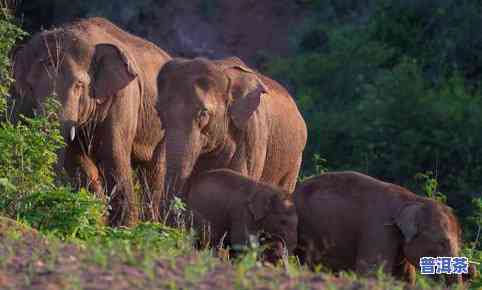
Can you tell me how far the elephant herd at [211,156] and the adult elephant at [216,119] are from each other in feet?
0.04

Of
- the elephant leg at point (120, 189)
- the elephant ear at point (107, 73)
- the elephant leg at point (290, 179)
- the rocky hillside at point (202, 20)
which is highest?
the elephant ear at point (107, 73)

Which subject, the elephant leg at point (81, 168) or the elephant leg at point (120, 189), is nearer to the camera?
the elephant leg at point (120, 189)

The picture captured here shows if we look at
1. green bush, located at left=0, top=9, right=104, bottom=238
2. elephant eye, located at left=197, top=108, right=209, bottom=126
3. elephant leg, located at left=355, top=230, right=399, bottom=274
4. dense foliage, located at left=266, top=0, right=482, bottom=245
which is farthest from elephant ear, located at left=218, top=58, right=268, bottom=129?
dense foliage, located at left=266, top=0, right=482, bottom=245

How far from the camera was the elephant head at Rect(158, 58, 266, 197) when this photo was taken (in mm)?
12453

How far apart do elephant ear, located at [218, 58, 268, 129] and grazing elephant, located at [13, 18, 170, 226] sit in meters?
0.93

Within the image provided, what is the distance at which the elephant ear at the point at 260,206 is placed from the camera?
11.7 m

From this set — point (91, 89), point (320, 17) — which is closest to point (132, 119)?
point (91, 89)

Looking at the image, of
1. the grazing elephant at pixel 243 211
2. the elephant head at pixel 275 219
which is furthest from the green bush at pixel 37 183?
the elephant head at pixel 275 219

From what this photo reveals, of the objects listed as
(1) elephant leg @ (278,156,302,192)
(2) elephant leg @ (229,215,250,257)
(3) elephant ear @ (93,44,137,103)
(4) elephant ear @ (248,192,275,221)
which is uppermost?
(3) elephant ear @ (93,44,137,103)

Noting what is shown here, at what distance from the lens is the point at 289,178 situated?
599 inches

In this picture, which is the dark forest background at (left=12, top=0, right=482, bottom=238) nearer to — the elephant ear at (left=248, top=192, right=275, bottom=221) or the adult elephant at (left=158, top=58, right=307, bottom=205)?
the adult elephant at (left=158, top=58, right=307, bottom=205)

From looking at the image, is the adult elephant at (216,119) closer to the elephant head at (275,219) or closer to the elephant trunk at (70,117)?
the elephant trunk at (70,117)

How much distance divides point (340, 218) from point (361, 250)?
361mm

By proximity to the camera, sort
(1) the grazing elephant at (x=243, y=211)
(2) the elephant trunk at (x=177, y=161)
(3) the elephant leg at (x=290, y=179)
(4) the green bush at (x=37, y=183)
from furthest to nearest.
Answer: (3) the elephant leg at (x=290, y=179) → (2) the elephant trunk at (x=177, y=161) → (1) the grazing elephant at (x=243, y=211) → (4) the green bush at (x=37, y=183)
